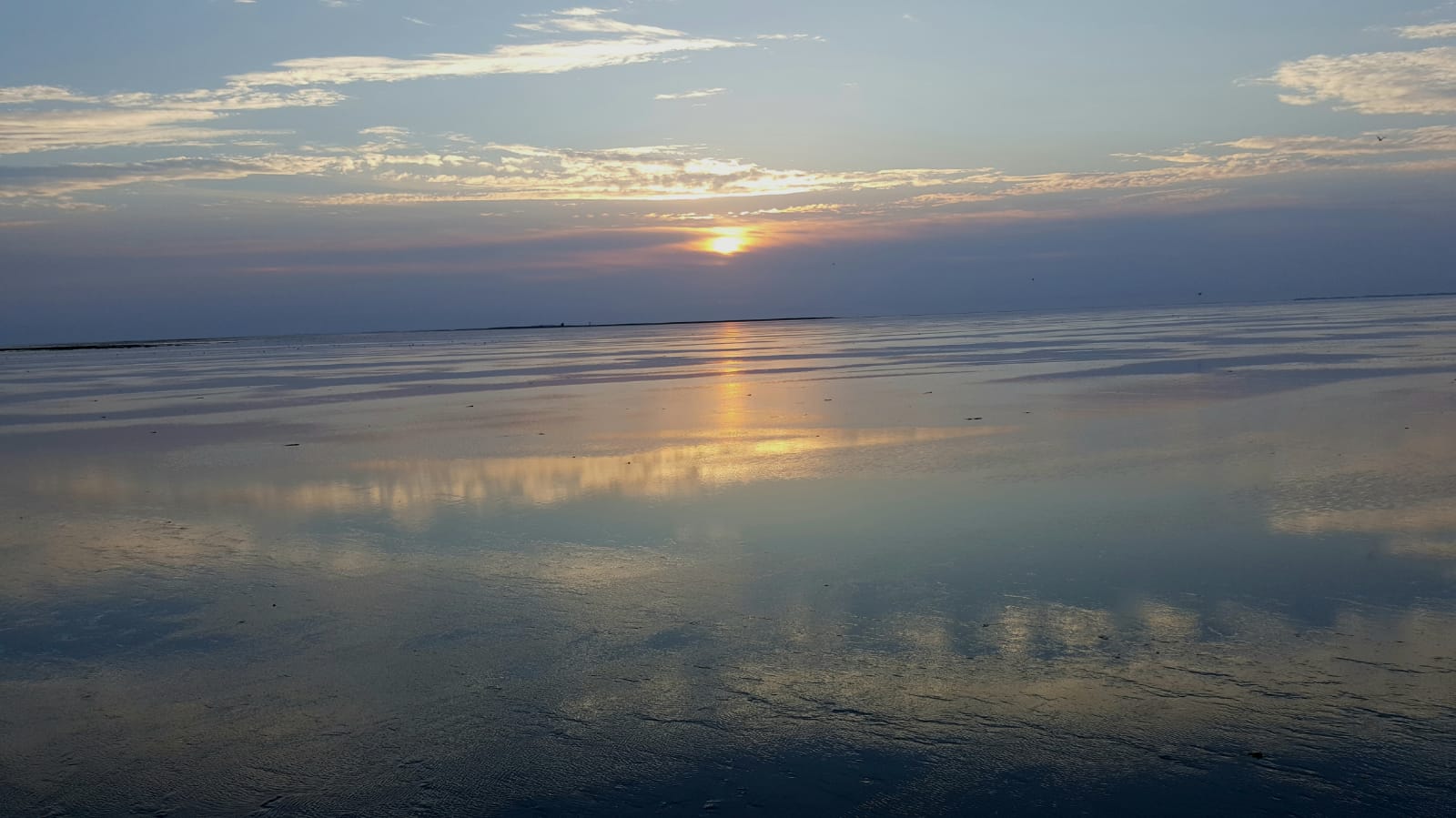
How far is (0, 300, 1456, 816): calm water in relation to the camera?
15.9ft

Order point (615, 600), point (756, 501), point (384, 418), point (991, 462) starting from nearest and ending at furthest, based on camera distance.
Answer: point (615, 600) → point (756, 501) → point (991, 462) → point (384, 418)

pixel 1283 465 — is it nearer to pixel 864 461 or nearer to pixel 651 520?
pixel 864 461

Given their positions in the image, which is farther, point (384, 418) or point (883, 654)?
point (384, 418)

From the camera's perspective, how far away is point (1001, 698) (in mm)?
5594

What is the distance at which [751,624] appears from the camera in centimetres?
699

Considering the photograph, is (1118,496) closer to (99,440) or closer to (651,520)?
(651,520)

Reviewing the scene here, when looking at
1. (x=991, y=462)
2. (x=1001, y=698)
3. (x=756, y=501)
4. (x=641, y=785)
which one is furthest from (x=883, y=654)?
(x=991, y=462)

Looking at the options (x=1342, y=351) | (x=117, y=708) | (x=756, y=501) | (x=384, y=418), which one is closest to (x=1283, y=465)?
(x=756, y=501)

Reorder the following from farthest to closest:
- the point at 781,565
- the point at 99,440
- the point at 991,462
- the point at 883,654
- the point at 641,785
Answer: the point at 99,440, the point at 991,462, the point at 781,565, the point at 883,654, the point at 641,785

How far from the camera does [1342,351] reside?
32.4 m

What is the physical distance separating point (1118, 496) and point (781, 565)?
4041mm

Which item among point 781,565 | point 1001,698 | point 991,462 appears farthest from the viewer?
point 991,462

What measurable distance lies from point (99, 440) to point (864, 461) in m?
13.2

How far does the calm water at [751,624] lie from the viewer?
4848mm
